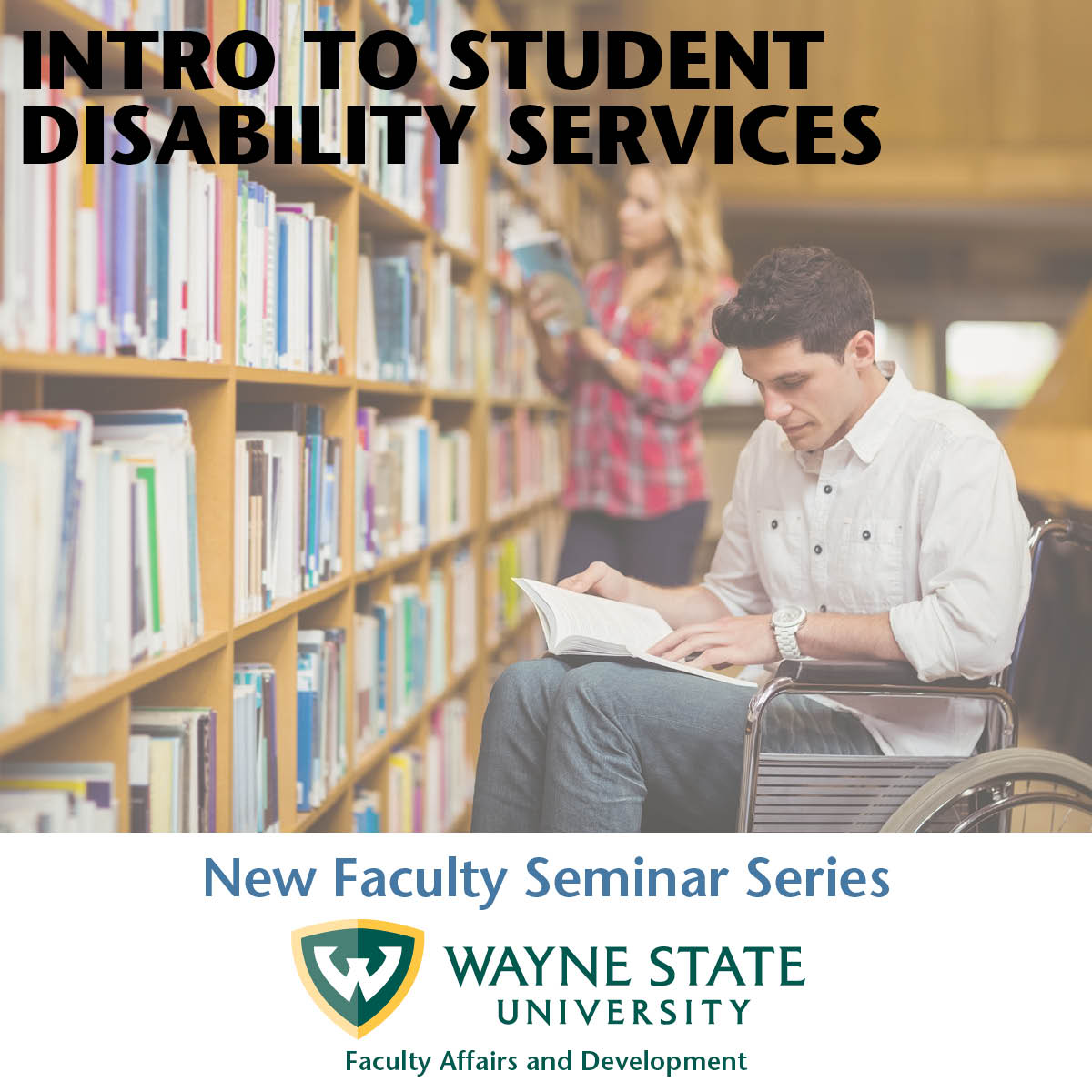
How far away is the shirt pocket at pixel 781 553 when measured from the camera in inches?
67.8

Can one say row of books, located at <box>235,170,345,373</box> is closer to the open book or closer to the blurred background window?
the open book

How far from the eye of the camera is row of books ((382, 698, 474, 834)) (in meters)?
2.55

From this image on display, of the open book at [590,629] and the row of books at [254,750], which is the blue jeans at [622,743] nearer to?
the open book at [590,629]

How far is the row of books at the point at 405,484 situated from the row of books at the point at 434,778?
17.7 inches

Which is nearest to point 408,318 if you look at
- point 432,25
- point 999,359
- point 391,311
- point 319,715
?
point 391,311

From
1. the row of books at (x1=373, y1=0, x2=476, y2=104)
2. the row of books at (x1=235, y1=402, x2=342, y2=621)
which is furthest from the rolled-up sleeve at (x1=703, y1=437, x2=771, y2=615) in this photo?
the row of books at (x1=373, y1=0, x2=476, y2=104)

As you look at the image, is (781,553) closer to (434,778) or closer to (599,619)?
(599,619)

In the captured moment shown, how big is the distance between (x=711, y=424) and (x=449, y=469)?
1.94 meters

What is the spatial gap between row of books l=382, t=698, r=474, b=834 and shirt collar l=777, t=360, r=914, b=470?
4.10ft

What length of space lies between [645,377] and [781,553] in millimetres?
1093

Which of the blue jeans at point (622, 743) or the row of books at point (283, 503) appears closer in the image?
the blue jeans at point (622, 743)
